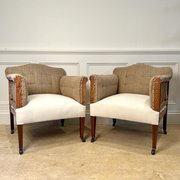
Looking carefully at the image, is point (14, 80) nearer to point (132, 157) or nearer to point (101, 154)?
point (101, 154)

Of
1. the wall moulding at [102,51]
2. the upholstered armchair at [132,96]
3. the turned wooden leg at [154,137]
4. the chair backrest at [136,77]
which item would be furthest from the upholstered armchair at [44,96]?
the turned wooden leg at [154,137]

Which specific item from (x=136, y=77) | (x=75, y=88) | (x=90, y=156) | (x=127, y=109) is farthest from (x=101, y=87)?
(x=90, y=156)

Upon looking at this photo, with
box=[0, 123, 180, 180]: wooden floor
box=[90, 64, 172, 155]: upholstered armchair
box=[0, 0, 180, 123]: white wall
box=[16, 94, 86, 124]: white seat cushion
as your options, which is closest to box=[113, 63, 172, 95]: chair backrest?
box=[90, 64, 172, 155]: upholstered armchair

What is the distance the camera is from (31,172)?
1.58 metres

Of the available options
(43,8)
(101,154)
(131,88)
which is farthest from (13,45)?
(101,154)

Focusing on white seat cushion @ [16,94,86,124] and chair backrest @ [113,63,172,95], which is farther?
chair backrest @ [113,63,172,95]

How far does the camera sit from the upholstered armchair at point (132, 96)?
6.05 ft

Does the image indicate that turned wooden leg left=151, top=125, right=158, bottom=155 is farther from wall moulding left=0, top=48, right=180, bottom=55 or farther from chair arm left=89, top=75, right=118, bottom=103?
wall moulding left=0, top=48, right=180, bottom=55

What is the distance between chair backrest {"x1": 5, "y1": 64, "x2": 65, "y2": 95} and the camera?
230 cm

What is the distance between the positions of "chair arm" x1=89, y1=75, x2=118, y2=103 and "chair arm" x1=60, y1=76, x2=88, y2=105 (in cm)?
7

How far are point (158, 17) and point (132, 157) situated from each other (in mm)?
1599

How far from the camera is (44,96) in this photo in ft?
6.88

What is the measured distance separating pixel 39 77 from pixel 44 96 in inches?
12.8

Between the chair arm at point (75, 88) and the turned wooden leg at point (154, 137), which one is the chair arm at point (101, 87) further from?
the turned wooden leg at point (154, 137)
